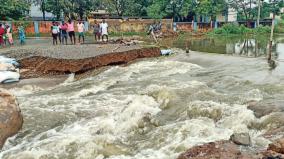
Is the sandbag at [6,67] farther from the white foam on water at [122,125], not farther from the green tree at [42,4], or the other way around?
the green tree at [42,4]

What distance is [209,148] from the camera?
18.9 feet

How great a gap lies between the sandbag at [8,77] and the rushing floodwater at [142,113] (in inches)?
48.5

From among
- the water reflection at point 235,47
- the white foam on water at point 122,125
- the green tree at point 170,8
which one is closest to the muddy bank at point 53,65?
the white foam on water at point 122,125

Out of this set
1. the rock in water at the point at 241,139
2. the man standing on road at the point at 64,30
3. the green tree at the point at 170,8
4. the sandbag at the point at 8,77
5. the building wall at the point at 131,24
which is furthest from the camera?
the green tree at the point at 170,8

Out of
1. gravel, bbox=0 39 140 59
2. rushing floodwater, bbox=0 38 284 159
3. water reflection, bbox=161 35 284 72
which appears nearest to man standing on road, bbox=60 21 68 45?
gravel, bbox=0 39 140 59

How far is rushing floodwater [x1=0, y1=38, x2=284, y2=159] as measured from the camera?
734 cm

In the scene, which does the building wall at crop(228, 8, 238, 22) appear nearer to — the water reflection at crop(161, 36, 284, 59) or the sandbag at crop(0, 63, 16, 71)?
the water reflection at crop(161, 36, 284, 59)

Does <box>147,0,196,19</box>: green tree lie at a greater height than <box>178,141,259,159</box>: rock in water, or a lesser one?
greater

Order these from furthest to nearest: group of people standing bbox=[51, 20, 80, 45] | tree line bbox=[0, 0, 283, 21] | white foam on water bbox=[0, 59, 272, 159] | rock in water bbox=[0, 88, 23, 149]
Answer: tree line bbox=[0, 0, 283, 21]
group of people standing bbox=[51, 20, 80, 45]
rock in water bbox=[0, 88, 23, 149]
white foam on water bbox=[0, 59, 272, 159]

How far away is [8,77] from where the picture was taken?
47.0ft

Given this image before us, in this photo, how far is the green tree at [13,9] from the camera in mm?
31359

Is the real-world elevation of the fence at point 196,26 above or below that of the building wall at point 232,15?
below

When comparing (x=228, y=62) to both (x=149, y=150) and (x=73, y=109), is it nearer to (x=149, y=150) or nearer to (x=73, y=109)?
(x=73, y=109)

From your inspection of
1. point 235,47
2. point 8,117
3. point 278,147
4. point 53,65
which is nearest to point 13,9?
point 53,65
